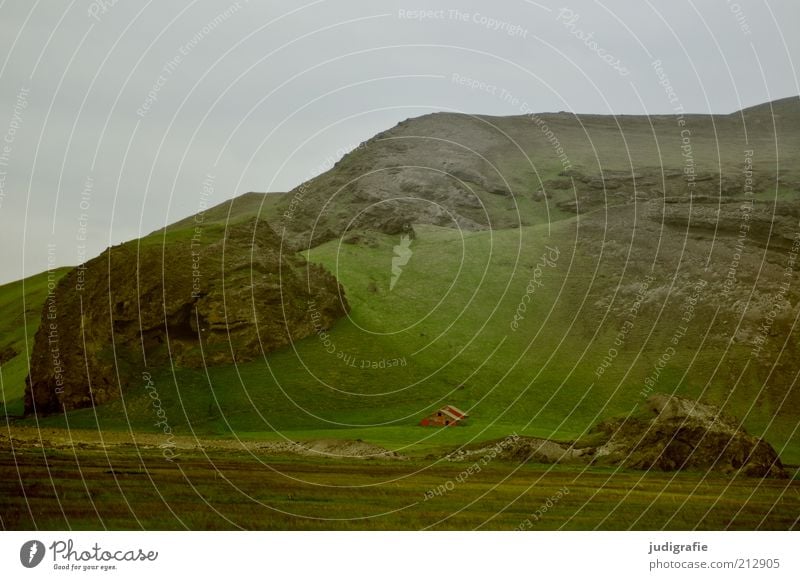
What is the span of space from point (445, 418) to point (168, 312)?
31961mm

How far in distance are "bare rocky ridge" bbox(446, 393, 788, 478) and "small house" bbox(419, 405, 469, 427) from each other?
12.5 meters

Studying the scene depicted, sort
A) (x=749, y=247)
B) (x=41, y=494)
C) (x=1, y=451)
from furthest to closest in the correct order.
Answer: (x=749, y=247) → (x=1, y=451) → (x=41, y=494)

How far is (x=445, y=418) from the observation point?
249ft

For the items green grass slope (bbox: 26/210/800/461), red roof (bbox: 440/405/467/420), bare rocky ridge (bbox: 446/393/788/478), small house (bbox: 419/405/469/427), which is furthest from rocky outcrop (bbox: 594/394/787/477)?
red roof (bbox: 440/405/467/420)

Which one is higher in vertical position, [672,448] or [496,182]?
[496,182]

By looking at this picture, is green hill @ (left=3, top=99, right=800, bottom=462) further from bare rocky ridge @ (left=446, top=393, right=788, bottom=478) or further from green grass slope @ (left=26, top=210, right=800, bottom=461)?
bare rocky ridge @ (left=446, top=393, right=788, bottom=478)

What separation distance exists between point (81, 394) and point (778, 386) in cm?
6729

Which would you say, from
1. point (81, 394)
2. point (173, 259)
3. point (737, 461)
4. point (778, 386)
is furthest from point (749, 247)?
point (81, 394)

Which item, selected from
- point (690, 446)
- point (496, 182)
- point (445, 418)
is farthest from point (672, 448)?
point (496, 182)

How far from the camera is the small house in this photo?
74938 millimetres

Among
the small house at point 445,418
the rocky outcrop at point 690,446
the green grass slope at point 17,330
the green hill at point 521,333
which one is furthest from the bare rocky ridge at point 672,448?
the green grass slope at point 17,330

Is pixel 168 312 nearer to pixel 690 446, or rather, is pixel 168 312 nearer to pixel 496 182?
pixel 690 446

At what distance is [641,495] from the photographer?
45.1 m
